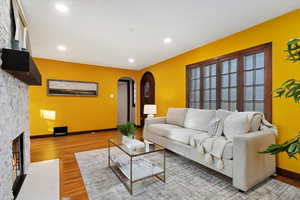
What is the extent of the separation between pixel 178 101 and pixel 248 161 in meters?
2.49

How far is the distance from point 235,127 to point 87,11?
108 inches

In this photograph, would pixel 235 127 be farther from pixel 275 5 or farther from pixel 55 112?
pixel 55 112

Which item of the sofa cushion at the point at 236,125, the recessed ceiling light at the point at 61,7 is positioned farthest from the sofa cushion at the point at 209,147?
the recessed ceiling light at the point at 61,7

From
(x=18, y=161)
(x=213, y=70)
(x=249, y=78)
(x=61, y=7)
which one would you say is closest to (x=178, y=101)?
(x=213, y=70)

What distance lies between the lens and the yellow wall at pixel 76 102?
4.22 meters

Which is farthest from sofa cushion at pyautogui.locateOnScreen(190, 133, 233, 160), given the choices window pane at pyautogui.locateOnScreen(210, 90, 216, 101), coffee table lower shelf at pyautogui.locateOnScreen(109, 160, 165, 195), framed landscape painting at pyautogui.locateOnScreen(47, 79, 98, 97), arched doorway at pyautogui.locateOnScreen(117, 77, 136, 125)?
arched doorway at pyautogui.locateOnScreen(117, 77, 136, 125)

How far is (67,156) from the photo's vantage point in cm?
284

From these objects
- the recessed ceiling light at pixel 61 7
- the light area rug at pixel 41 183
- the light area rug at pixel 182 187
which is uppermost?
the recessed ceiling light at pixel 61 7

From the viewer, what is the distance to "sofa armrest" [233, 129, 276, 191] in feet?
5.45

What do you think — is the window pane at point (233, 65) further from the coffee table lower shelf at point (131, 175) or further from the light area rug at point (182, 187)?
the coffee table lower shelf at point (131, 175)

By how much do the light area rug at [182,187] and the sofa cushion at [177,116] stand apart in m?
1.16

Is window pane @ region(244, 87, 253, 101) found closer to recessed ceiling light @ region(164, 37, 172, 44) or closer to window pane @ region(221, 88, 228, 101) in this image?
window pane @ region(221, 88, 228, 101)

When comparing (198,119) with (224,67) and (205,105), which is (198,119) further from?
(224,67)

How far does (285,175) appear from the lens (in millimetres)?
2092
